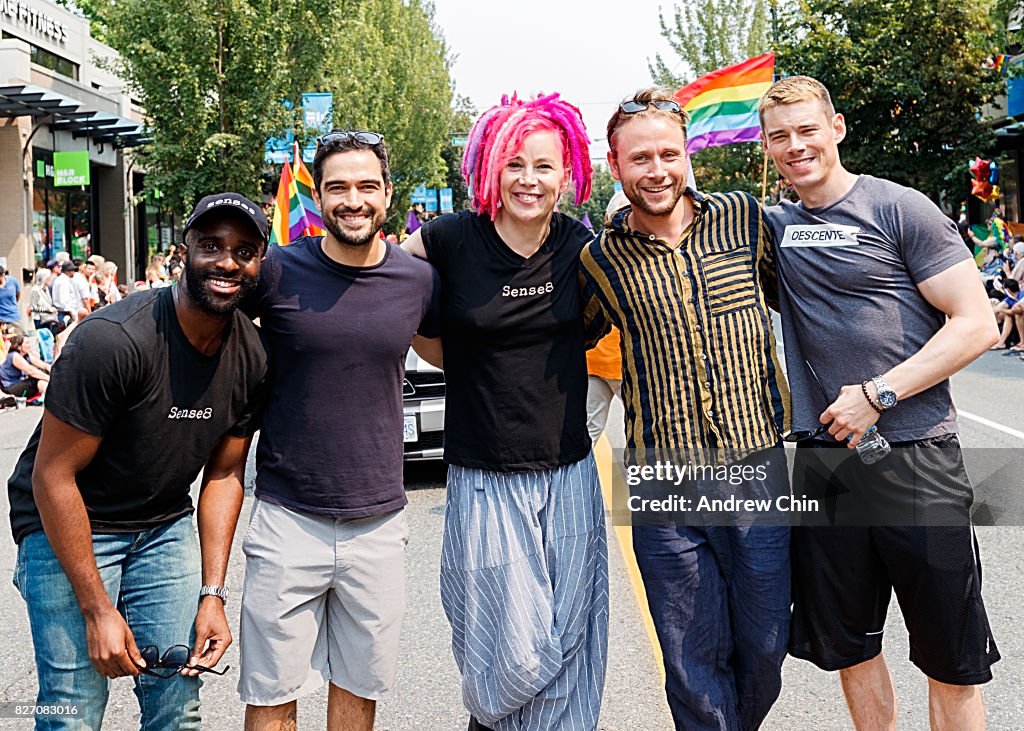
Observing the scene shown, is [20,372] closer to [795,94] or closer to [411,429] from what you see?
[411,429]

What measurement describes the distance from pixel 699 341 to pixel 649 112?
2.61 ft

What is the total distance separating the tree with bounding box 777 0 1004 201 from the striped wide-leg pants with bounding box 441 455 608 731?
2398 centimetres

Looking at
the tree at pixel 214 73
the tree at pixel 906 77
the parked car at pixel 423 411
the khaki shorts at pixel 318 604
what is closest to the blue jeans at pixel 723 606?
the khaki shorts at pixel 318 604

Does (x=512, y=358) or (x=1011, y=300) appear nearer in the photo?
(x=512, y=358)

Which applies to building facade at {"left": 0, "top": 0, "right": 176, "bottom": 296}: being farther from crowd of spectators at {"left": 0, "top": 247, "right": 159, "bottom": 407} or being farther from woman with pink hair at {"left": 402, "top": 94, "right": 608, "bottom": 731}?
woman with pink hair at {"left": 402, "top": 94, "right": 608, "bottom": 731}

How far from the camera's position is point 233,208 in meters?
3.09

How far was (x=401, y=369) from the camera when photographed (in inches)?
136

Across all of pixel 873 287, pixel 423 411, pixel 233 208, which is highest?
pixel 233 208

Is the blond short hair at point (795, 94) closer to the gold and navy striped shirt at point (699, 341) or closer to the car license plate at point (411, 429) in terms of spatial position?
the gold and navy striped shirt at point (699, 341)

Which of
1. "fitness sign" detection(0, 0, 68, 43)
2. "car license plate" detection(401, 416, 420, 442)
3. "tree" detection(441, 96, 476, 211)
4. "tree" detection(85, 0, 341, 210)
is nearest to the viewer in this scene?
"car license plate" detection(401, 416, 420, 442)

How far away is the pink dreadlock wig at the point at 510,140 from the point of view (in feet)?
11.8

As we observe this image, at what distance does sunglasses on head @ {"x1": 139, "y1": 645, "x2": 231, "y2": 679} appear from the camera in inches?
119

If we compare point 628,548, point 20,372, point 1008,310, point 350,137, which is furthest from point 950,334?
point 1008,310

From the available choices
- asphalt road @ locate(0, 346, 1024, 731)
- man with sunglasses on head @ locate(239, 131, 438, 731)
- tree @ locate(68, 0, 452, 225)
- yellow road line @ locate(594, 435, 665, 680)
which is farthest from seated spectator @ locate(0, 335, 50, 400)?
man with sunglasses on head @ locate(239, 131, 438, 731)
